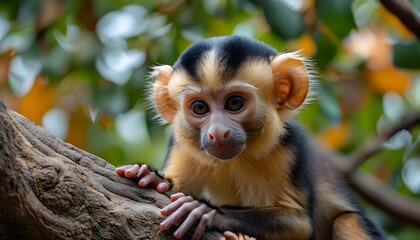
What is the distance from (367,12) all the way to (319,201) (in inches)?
140

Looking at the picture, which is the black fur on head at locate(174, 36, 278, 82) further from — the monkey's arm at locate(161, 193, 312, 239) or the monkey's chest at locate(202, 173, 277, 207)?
the monkey's arm at locate(161, 193, 312, 239)

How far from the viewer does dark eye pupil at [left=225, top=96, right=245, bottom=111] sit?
4.27 m

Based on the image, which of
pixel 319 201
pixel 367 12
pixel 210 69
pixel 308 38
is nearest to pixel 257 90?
pixel 210 69

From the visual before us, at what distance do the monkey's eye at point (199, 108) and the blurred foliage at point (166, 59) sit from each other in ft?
3.37

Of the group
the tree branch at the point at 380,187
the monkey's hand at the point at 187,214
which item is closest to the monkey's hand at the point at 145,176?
the monkey's hand at the point at 187,214

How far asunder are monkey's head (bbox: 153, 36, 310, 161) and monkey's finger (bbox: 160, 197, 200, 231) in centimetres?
46

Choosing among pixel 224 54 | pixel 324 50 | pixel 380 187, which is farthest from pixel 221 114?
pixel 380 187

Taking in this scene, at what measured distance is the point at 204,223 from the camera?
3.66 metres

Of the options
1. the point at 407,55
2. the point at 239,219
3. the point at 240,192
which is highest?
the point at 239,219

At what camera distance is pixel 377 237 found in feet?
16.3

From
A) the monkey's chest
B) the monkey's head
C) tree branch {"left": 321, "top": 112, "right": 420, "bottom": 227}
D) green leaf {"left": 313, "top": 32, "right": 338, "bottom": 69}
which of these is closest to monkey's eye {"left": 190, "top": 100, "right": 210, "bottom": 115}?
the monkey's head

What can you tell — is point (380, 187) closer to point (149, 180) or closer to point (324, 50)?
point (324, 50)

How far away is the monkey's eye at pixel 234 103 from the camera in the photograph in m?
4.27

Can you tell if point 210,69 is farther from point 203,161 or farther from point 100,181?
point 100,181
